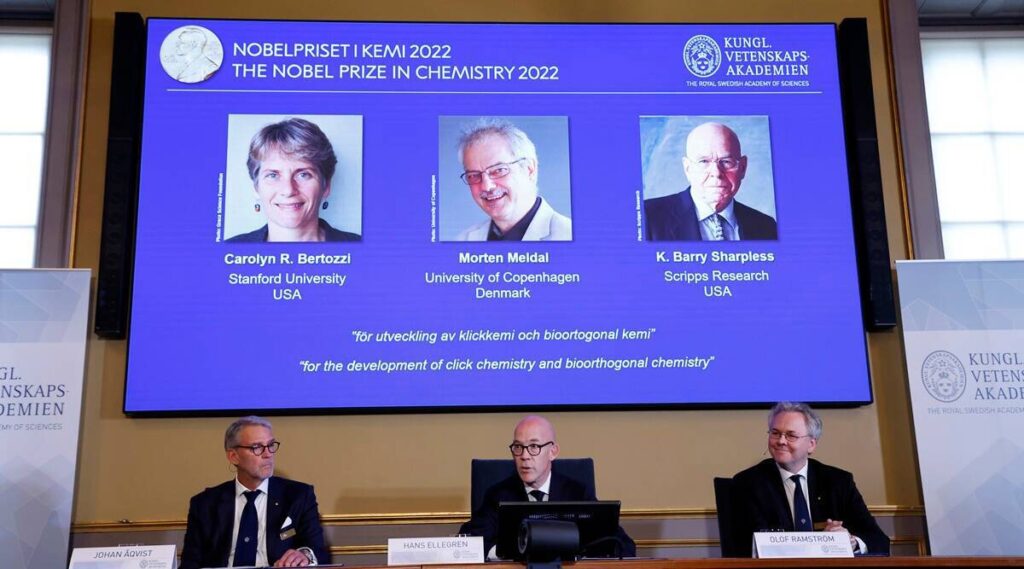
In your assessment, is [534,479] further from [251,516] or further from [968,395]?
[968,395]

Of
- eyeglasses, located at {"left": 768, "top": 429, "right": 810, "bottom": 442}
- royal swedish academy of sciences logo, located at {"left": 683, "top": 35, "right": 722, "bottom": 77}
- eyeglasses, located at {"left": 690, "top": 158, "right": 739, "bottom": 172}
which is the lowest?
eyeglasses, located at {"left": 768, "top": 429, "right": 810, "bottom": 442}

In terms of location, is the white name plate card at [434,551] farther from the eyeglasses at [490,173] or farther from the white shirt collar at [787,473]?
the eyeglasses at [490,173]

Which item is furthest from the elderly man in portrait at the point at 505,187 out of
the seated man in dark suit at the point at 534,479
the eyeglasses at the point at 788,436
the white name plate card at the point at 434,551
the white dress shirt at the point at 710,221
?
the white name plate card at the point at 434,551

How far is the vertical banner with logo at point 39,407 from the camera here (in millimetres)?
4266

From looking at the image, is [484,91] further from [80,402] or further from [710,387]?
[80,402]

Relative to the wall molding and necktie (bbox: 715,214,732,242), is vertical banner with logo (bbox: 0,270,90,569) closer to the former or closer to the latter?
the wall molding

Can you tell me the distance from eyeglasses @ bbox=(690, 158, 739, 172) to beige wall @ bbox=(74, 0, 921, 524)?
3.35 ft

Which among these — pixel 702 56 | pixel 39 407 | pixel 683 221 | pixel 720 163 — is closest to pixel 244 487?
pixel 39 407

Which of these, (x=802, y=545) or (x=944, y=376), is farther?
(x=944, y=376)

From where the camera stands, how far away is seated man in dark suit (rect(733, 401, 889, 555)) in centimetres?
381

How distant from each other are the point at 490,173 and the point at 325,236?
2.60 feet

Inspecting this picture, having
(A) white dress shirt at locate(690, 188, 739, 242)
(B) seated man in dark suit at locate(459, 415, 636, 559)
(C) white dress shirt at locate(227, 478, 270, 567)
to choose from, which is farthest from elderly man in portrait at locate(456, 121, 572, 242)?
(C) white dress shirt at locate(227, 478, 270, 567)

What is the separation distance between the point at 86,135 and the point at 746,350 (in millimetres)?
3140

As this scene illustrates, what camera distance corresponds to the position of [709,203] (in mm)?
4816
